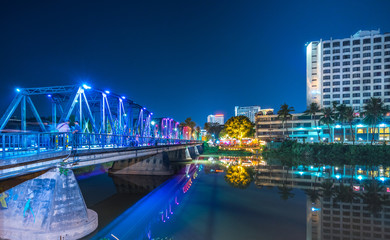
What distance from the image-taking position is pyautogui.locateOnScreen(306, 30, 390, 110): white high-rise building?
96562 mm

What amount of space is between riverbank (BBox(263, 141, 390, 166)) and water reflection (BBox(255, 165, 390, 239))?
58.9 ft

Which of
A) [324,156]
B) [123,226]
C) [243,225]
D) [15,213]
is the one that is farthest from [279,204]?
[324,156]

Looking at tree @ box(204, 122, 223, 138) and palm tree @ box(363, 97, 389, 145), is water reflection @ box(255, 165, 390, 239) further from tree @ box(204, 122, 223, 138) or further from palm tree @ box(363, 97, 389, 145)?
tree @ box(204, 122, 223, 138)

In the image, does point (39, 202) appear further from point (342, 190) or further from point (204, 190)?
point (342, 190)

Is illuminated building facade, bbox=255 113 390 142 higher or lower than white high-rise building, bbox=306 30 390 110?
lower

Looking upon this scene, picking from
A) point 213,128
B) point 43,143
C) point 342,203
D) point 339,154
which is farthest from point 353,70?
point 43,143

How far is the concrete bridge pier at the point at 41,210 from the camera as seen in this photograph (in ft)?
34.7

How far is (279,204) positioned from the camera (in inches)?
784

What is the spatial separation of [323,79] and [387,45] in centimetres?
2562

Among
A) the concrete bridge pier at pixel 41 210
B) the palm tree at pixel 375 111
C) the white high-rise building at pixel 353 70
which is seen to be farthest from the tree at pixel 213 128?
the concrete bridge pier at pixel 41 210

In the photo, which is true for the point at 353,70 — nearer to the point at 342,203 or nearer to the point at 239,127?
the point at 239,127

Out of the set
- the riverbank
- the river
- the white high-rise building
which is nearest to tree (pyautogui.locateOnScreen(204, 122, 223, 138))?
the white high-rise building

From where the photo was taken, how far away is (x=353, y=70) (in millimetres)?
101438

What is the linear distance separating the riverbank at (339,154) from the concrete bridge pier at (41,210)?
1856 inches
